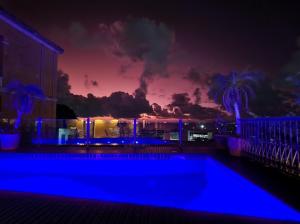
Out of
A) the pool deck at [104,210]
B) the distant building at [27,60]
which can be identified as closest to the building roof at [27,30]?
the distant building at [27,60]

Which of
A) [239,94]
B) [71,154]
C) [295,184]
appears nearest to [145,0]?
[239,94]

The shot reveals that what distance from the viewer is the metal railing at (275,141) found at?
16.3ft

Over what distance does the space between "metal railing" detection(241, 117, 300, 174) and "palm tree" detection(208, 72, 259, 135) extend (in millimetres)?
1305

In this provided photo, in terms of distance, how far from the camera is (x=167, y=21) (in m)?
15.1

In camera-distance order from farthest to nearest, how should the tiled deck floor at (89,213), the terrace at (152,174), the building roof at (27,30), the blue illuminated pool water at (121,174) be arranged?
the building roof at (27,30)
the blue illuminated pool water at (121,174)
the terrace at (152,174)
the tiled deck floor at (89,213)

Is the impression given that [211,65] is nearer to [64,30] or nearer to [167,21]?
[167,21]

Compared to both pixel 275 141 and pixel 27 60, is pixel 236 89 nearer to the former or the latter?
pixel 275 141

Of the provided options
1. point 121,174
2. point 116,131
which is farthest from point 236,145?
point 116,131

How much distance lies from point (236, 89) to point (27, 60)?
448 inches

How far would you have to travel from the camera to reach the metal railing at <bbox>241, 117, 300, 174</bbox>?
16.3 ft

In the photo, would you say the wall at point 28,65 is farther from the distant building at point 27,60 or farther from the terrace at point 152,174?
the terrace at point 152,174

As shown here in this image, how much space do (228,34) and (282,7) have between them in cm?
274

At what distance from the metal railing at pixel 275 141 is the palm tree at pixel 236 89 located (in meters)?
1.31

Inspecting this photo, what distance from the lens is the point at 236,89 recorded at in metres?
9.10
